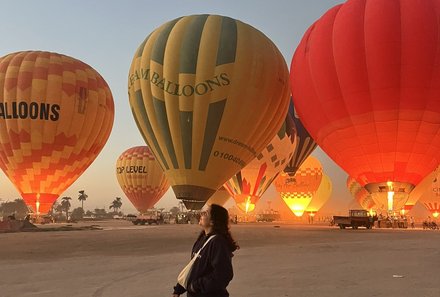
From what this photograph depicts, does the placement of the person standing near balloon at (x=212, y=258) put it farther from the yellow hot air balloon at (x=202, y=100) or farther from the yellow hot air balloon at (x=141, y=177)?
the yellow hot air balloon at (x=141, y=177)

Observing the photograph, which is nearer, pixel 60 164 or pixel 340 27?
pixel 340 27

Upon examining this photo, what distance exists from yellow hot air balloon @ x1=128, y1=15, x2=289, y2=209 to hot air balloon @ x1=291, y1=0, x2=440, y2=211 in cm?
343

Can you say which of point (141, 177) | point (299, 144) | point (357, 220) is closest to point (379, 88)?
point (357, 220)

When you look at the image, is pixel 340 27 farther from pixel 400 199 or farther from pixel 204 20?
pixel 400 199

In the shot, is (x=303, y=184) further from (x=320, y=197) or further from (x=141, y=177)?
(x=141, y=177)

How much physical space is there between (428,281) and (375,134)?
15711mm

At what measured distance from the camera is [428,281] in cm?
856

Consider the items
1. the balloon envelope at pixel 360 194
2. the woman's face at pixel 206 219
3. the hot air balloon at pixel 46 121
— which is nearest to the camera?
the woman's face at pixel 206 219

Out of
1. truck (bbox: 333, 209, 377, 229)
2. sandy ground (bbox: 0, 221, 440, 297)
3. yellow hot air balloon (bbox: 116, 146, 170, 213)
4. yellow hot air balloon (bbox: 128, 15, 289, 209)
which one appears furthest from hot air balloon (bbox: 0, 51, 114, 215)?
truck (bbox: 333, 209, 377, 229)

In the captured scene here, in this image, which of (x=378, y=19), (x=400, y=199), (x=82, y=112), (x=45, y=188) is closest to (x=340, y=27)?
(x=378, y=19)

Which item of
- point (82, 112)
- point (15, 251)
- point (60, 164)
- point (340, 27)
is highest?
point (340, 27)

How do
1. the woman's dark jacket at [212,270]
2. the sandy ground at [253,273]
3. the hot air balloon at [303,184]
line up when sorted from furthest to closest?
the hot air balloon at [303,184], the sandy ground at [253,273], the woman's dark jacket at [212,270]

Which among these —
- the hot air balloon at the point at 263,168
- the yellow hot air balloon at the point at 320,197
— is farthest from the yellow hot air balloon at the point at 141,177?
the yellow hot air balloon at the point at 320,197

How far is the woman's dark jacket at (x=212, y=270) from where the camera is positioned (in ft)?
12.5
